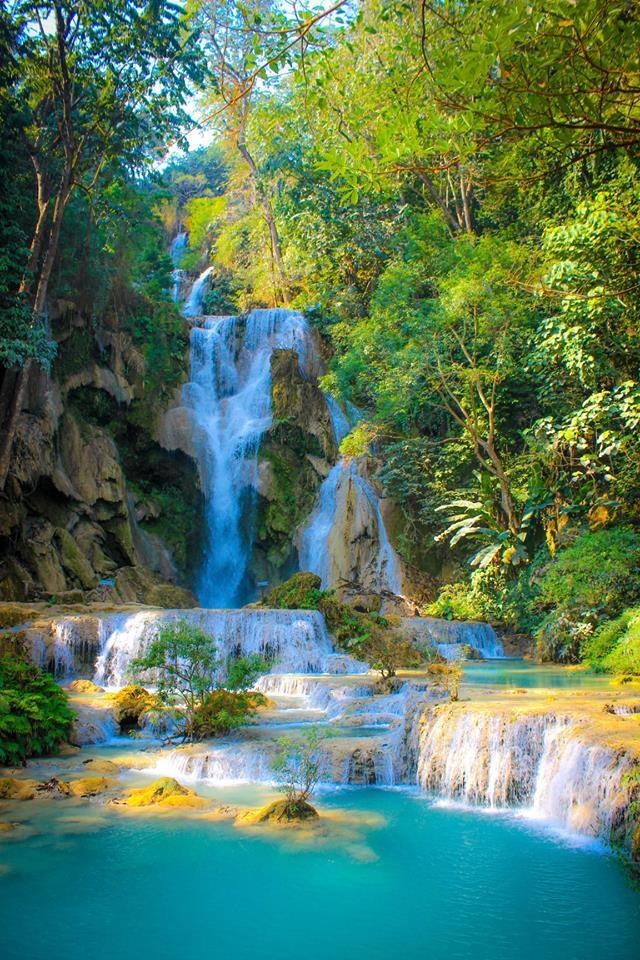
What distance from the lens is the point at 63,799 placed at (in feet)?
21.7

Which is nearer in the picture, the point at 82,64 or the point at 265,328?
the point at 82,64

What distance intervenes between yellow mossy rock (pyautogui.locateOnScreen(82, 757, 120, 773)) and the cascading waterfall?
38.3 feet

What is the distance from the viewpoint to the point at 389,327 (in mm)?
18984

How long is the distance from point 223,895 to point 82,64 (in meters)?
17.1

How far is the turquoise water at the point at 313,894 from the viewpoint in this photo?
416cm

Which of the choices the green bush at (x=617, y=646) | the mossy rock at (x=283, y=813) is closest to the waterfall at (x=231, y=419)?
the green bush at (x=617, y=646)

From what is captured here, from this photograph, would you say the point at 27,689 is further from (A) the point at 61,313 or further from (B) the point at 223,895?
(A) the point at 61,313

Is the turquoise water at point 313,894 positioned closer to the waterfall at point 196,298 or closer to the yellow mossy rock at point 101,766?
the yellow mossy rock at point 101,766

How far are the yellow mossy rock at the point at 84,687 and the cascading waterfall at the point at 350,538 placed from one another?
8547mm

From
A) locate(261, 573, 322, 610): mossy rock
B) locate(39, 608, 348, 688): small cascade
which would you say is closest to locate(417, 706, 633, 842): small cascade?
locate(39, 608, 348, 688): small cascade

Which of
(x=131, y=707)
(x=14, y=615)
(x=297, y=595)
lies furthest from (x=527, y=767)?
(x=14, y=615)

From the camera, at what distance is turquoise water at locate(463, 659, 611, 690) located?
10461 millimetres

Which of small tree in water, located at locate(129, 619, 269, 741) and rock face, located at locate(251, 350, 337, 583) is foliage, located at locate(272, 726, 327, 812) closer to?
small tree in water, located at locate(129, 619, 269, 741)

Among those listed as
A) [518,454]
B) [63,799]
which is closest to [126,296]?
[518,454]
